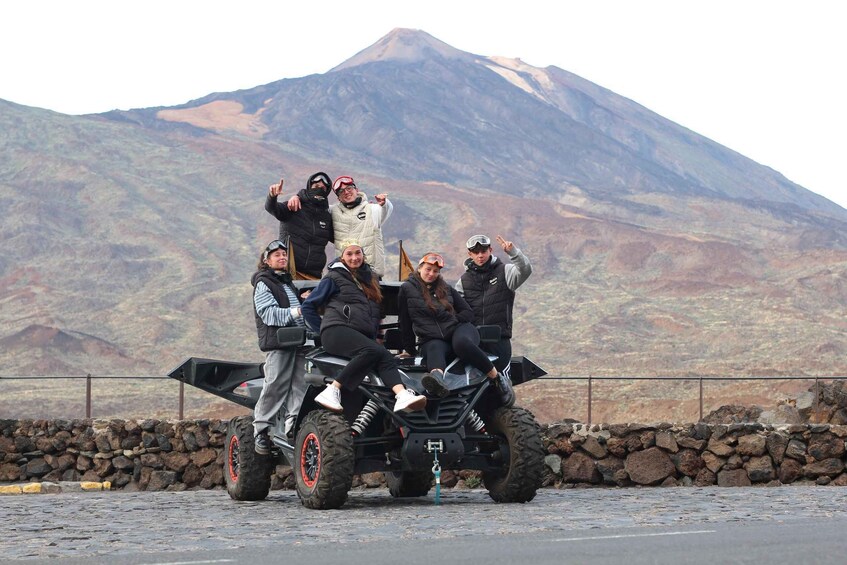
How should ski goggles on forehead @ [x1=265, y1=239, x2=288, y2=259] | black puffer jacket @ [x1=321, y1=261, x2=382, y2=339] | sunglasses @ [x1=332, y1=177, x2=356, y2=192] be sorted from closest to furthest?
black puffer jacket @ [x1=321, y1=261, x2=382, y2=339], ski goggles on forehead @ [x1=265, y1=239, x2=288, y2=259], sunglasses @ [x1=332, y1=177, x2=356, y2=192]

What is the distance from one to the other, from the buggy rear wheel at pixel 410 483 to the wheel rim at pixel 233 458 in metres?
1.85

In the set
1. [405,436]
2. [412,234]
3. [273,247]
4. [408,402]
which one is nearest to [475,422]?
[405,436]

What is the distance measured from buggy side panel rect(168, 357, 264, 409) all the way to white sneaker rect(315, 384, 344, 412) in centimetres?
216

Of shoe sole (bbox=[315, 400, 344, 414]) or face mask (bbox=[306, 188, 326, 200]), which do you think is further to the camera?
face mask (bbox=[306, 188, 326, 200])

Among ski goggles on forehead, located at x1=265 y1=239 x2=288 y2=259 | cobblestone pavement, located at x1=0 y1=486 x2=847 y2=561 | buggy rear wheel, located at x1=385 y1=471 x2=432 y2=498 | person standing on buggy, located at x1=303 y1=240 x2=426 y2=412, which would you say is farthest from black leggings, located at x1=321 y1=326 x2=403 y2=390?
buggy rear wheel, located at x1=385 y1=471 x2=432 y2=498

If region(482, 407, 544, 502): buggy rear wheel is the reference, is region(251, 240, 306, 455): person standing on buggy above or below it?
above

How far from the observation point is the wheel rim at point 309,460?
12984mm

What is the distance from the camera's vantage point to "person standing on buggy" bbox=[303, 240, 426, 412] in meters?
12.8

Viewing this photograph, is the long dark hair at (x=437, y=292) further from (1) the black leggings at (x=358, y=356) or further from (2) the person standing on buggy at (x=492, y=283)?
(2) the person standing on buggy at (x=492, y=283)

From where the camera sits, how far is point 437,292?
1355 centimetres

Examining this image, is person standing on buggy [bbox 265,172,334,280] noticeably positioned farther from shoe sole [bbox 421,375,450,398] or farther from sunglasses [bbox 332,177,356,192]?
shoe sole [bbox 421,375,450,398]

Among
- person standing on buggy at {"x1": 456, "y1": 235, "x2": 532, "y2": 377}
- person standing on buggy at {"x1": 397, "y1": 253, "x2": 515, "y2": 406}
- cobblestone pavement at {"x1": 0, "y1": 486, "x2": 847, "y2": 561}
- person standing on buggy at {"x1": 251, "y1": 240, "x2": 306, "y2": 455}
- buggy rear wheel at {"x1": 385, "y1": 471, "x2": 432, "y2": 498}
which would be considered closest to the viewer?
cobblestone pavement at {"x1": 0, "y1": 486, "x2": 847, "y2": 561}

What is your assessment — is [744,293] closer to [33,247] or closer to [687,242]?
[687,242]

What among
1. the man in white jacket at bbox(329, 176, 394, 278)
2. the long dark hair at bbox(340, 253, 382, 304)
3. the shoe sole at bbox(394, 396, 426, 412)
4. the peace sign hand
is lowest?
the shoe sole at bbox(394, 396, 426, 412)
